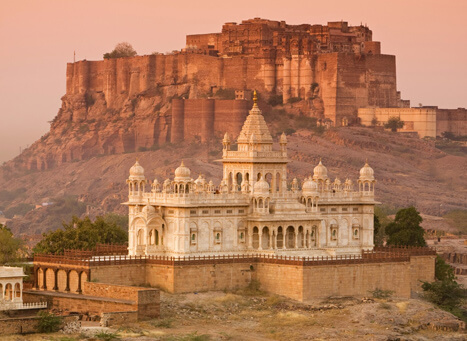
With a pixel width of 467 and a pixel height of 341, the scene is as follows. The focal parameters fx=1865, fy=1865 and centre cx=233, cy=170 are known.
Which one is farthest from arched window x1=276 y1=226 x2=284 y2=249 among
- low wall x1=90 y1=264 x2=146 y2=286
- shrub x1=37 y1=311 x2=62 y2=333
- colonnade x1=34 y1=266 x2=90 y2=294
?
shrub x1=37 y1=311 x2=62 y2=333

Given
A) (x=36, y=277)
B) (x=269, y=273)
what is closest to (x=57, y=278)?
(x=36, y=277)

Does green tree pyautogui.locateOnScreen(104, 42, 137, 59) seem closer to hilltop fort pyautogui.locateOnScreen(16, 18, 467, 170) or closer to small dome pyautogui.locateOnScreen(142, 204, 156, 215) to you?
hilltop fort pyautogui.locateOnScreen(16, 18, 467, 170)

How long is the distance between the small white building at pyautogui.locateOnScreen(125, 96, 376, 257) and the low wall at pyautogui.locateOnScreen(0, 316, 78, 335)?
1255cm

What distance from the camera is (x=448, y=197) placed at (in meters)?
158

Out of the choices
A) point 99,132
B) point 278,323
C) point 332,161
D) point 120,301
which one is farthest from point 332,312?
point 99,132

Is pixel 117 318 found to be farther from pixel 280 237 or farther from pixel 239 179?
pixel 239 179

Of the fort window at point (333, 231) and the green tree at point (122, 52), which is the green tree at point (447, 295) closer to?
the fort window at point (333, 231)

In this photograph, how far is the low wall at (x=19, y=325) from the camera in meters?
78.4

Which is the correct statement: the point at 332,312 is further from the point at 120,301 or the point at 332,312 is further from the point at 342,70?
the point at 342,70

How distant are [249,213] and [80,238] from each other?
38.7ft

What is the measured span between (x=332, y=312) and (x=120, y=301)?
33.2 feet

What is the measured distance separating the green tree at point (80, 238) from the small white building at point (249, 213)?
6083mm

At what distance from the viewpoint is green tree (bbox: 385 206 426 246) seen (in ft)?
345

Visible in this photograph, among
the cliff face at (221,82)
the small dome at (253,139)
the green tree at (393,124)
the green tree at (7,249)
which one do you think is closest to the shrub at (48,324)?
the green tree at (7,249)
